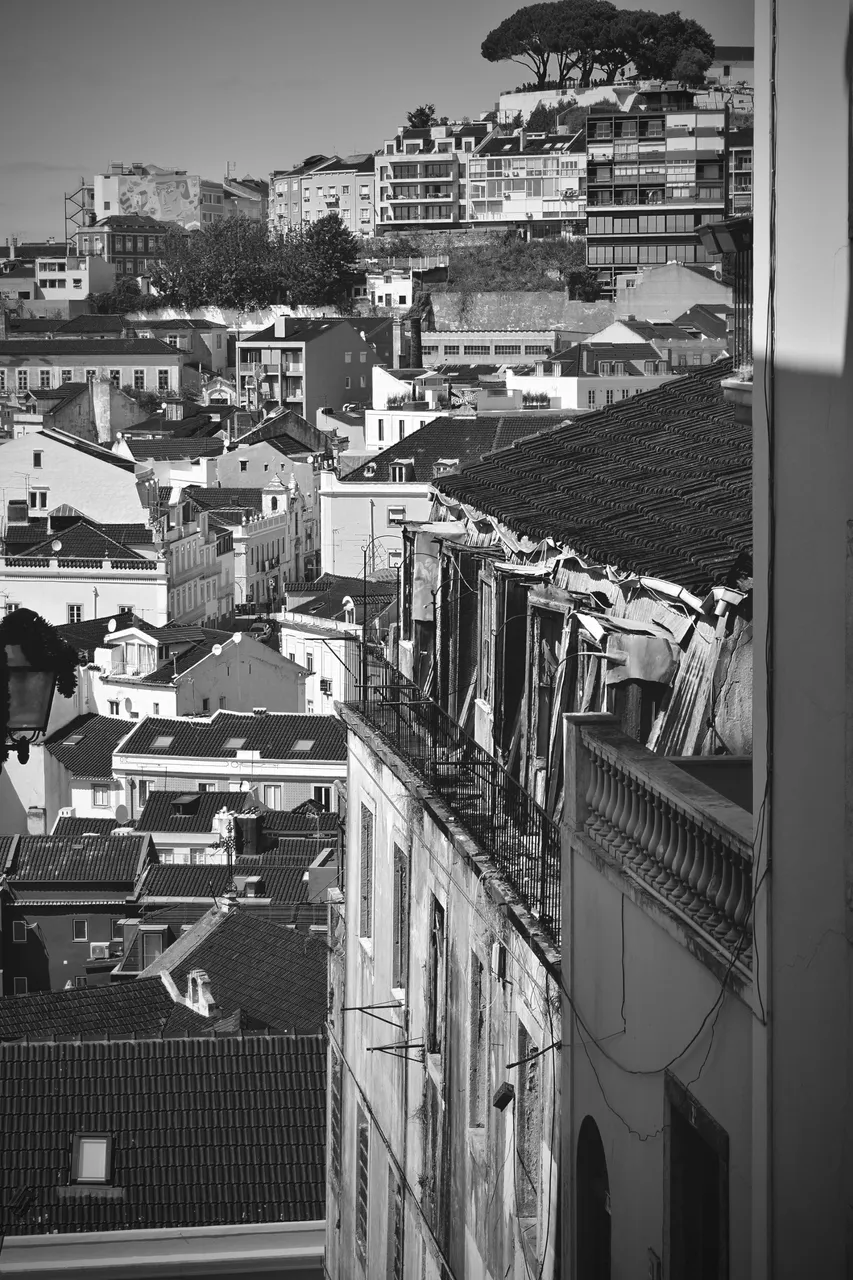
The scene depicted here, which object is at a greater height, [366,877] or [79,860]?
[366,877]

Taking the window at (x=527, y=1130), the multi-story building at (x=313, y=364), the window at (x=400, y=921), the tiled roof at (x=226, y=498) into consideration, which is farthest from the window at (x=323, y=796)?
the multi-story building at (x=313, y=364)

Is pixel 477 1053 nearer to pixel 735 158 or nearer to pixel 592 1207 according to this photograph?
pixel 592 1207

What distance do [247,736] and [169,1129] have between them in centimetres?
2049

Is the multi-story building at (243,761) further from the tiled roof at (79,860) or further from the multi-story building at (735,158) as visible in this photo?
the multi-story building at (735,158)

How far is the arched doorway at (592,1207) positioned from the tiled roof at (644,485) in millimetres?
1748

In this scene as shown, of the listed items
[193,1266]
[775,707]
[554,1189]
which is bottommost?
[193,1266]

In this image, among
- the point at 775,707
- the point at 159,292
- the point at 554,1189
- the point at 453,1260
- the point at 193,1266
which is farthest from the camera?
the point at 159,292

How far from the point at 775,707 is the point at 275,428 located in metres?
58.2

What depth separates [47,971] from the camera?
2964cm

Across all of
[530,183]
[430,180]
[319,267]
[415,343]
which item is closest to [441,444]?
[415,343]

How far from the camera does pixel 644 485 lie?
7438 millimetres

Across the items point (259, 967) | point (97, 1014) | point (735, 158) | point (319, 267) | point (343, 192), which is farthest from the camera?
point (343, 192)

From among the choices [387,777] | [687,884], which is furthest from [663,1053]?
[387,777]

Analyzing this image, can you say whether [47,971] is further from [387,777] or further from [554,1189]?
[554,1189]
